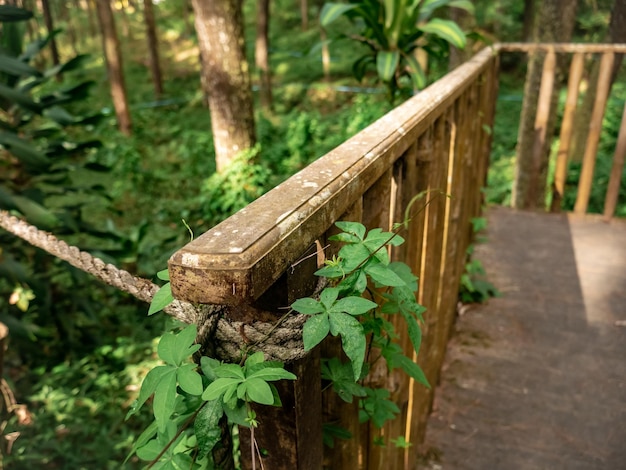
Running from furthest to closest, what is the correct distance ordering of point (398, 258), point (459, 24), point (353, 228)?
1. point (459, 24)
2. point (398, 258)
3. point (353, 228)

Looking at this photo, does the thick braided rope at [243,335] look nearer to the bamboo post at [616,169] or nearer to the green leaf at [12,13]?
the green leaf at [12,13]

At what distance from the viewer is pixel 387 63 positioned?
127 inches

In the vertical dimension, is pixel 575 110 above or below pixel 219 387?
below

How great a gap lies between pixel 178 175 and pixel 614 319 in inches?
284

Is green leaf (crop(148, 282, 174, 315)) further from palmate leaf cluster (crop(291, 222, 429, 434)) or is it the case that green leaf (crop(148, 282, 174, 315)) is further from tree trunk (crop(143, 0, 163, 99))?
tree trunk (crop(143, 0, 163, 99))

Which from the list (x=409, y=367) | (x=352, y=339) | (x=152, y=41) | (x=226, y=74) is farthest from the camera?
(x=152, y=41)

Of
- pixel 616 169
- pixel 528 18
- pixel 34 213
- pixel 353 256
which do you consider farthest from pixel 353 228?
pixel 528 18

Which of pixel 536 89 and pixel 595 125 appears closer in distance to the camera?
pixel 595 125

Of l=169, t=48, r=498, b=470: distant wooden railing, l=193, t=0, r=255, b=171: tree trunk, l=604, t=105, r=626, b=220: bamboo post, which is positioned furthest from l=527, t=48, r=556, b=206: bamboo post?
l=193, t=0, r=255, b=171: tree trunk

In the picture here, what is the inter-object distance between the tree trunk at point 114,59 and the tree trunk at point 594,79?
937 cm

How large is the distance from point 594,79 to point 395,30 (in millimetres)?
6232

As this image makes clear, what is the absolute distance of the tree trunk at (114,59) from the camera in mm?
11398

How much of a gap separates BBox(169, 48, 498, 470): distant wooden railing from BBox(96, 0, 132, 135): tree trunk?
10.9 metres

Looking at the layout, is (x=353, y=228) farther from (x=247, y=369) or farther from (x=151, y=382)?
(x=151, y=382)
